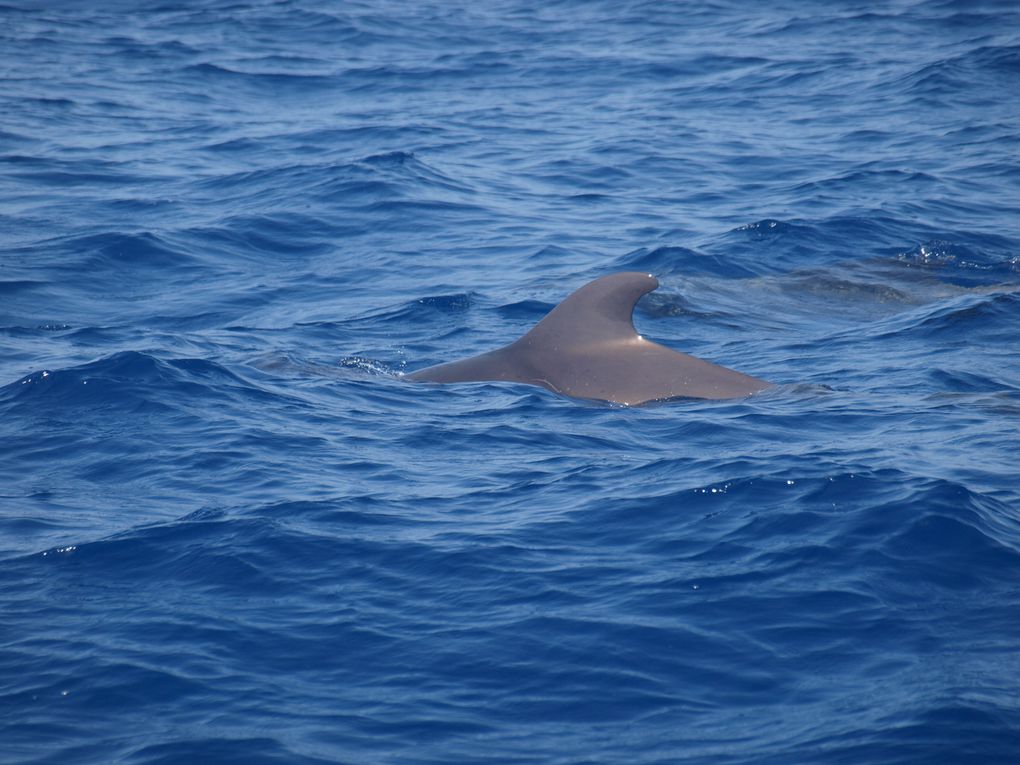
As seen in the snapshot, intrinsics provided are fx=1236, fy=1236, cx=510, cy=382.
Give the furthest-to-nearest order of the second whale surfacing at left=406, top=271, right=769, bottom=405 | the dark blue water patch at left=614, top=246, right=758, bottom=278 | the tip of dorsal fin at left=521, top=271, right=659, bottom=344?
1. the dark blue water patch at left=614, top=246, right=758, bottom=278
2. the tip of dorsal fin at left=521, top=271, right=659, bottom=344
3. the second whale surfacing at left=406, top=271, right=769, bottom=405

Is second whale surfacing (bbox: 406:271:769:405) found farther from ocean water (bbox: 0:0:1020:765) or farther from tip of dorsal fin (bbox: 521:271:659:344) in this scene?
ocean water (bbox: 0:0:1020:765)

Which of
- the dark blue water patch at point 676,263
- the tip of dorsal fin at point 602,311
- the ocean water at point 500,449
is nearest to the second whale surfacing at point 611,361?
the tip of dorsal fin at point 602,311

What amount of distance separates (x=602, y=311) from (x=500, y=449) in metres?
1.61

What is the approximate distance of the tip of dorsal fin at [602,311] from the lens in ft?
33.9

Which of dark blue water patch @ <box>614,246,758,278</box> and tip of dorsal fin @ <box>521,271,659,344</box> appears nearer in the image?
tip of dorsal fin @ <box>521,271,659,344</box>

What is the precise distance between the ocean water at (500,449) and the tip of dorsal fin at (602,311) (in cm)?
63

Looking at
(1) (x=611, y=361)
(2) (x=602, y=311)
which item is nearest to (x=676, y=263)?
(2) (x=602, y=311)

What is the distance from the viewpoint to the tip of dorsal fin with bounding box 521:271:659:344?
10336mm

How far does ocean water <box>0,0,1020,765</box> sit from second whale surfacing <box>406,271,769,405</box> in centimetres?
20

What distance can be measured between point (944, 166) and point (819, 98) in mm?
5170

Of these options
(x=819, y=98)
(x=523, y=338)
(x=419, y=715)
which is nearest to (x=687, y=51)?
(x=819, y=98)

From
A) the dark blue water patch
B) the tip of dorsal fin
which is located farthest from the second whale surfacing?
the dark blue water patch

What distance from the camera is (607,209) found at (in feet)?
61.3

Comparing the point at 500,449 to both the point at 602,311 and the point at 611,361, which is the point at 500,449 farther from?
the point at 602,311
